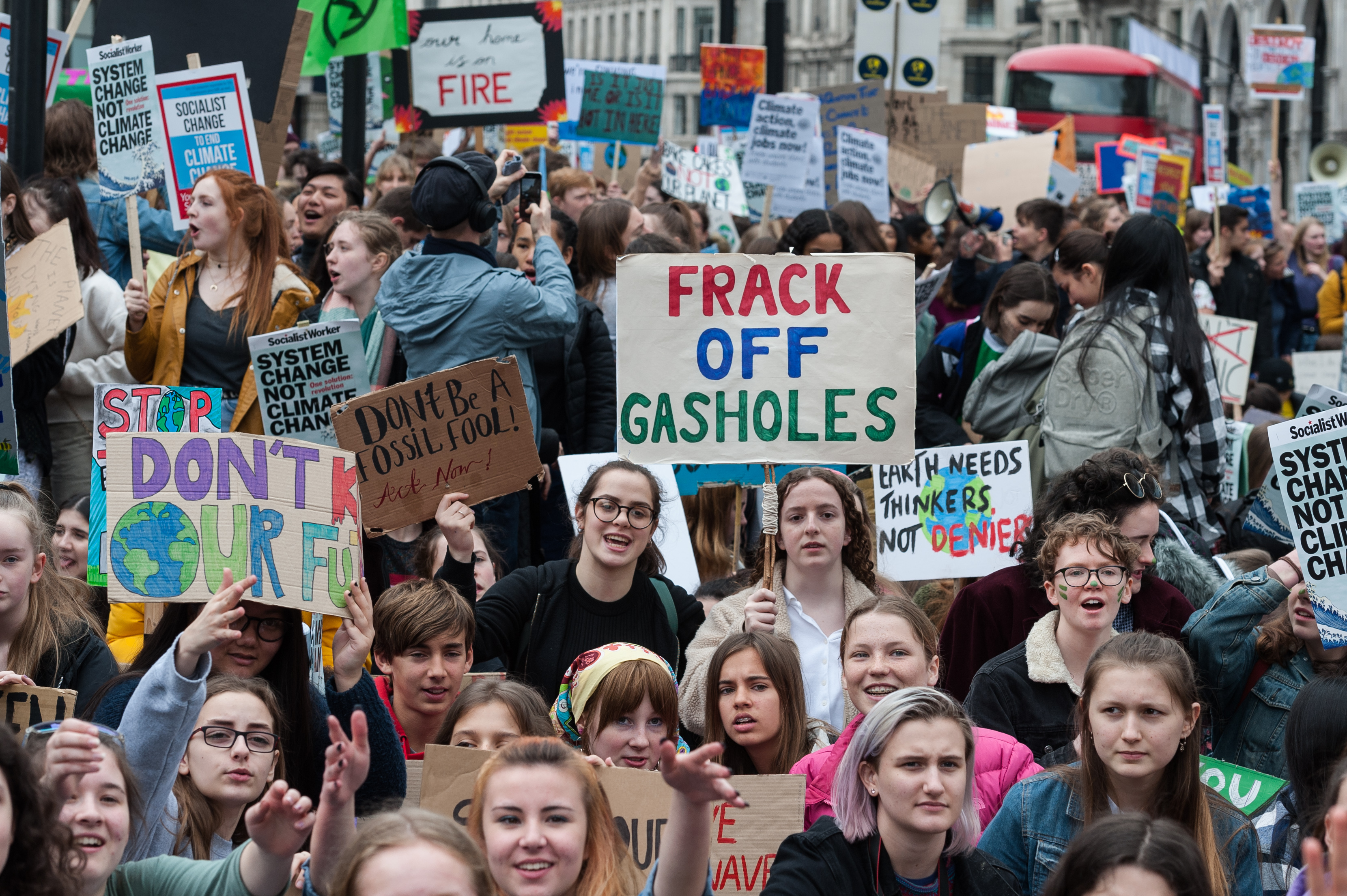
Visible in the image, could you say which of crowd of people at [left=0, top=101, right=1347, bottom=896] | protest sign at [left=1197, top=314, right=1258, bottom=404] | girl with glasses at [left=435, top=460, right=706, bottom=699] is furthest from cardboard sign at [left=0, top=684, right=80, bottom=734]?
protest sign at [left=1197, top=314, right=1258, bottom=404]

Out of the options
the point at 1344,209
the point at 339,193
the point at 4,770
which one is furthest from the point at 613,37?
the point at 4,770

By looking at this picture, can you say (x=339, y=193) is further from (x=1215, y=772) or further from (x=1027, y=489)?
(x=1215, y=772)

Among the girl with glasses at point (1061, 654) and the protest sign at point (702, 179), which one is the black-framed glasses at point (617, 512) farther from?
the protest sign at point (702, 179)

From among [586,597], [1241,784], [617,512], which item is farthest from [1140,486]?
[586,597]

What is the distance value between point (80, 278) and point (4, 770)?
4.50 m

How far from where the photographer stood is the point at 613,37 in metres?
88.8

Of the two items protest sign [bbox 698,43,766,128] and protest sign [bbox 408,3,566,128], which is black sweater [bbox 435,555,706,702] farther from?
protest sign [bbox 698,43,766,128]

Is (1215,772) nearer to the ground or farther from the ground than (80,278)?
nearer to the ground

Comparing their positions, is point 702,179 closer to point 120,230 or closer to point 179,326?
point 120,230

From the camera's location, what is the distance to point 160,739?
384cm

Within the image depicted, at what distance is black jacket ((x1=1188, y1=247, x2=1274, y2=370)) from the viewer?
13.3 meters

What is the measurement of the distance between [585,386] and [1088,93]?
1106 inches

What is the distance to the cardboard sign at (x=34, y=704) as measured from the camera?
4.13 m

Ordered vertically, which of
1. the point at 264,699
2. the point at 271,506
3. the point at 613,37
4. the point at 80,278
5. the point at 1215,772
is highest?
the point at 613,37
